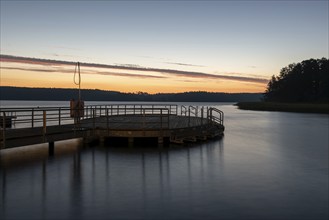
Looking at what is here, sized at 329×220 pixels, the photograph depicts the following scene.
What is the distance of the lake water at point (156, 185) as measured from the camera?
8.05m

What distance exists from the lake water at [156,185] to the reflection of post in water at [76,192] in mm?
23

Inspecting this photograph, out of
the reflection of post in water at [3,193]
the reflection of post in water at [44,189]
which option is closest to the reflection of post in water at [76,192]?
the reflection of post in water at [44,189]

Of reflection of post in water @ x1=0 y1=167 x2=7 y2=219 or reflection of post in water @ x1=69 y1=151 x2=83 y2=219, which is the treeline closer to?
reflection of post in water @ x1=69 y1=151 x2=83 y2=219

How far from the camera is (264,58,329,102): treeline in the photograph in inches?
4195

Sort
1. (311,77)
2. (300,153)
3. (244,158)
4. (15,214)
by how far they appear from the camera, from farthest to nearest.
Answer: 1. (311,77)
2. (300,153)
3. (244,158)
4. (15,214)

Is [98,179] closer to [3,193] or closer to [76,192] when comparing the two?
[76,192]

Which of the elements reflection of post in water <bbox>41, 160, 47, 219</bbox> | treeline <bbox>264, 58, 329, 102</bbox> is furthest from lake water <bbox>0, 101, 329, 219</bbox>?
treeline <bbox>264, 58, 329, 102</bbox>

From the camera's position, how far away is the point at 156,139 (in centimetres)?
2011

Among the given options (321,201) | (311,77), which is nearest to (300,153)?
(321,201)

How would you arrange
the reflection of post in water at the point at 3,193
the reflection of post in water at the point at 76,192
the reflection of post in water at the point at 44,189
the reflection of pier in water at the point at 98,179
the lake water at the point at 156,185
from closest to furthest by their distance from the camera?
the reflection of post in water at the point at 3,193
the reflection of post in water at the point at 76,192
the reflection of post in water at the point at 44,189
the lake water at the point at 156,185
the reflection of pier in water at the point at 98,179

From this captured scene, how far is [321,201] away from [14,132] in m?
12.7

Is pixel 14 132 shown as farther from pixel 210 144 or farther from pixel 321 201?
pixel 321 201

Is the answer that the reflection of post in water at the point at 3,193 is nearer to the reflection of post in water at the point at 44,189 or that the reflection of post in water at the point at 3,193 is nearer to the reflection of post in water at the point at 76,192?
the reflection of post in water at the point at 44,189

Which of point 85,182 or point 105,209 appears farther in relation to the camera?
point 85,182
